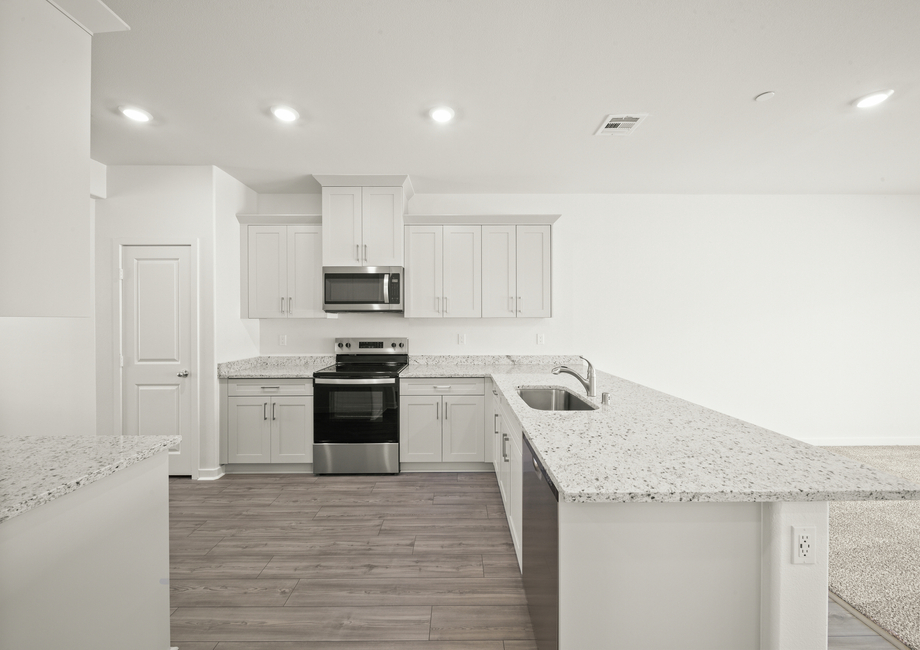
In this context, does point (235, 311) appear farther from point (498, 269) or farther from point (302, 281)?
point (498, 269)

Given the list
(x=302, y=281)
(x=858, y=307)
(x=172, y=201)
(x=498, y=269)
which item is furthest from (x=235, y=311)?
(x=858, y=307)

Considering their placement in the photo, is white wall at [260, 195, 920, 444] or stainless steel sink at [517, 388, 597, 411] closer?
stainless steel sink at [517, 388, 597, 411]

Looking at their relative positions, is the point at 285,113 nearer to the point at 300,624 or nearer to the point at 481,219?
the point at 481,219

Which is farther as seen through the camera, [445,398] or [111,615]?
[445,398]

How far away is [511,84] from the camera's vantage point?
2314mm

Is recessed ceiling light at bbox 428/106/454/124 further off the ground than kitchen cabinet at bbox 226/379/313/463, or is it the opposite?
recessed ceiling light at bbox 428/106/454/124

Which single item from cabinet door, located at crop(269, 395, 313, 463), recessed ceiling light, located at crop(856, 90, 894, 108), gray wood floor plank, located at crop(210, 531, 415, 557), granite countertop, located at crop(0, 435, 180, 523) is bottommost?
gray wood floor plank, located at crop(210, 531, 415, 557)

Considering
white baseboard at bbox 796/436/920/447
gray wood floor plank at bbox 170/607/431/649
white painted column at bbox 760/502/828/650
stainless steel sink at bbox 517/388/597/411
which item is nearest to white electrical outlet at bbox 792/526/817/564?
white painted column at bbox 760/502/828/650

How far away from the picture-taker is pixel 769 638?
1.14 metres

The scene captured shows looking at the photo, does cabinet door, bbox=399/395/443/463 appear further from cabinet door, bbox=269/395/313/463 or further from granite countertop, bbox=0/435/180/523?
granite countertop, bbox=0/435/180/523

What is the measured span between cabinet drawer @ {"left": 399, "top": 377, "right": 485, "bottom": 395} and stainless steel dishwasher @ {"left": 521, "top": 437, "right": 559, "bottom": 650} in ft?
6.14

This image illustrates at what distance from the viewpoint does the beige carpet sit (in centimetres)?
188

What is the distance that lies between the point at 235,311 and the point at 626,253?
12.7 ft

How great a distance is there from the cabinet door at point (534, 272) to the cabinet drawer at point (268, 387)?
206 cm
